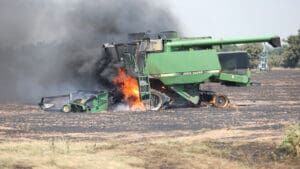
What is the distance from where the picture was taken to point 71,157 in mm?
12055

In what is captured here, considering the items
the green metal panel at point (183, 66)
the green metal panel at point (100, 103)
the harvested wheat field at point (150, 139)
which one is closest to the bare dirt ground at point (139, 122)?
the harvested wheat field at point (150, 139)

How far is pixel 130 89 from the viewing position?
25125mm

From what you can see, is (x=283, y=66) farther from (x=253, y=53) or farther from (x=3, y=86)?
(x=3, y=86)

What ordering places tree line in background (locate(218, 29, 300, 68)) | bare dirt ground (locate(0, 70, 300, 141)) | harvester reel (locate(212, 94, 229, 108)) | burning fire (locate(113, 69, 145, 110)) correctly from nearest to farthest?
bare dirt ground (locate(0, 70, 300, 141)) → burning fire (locate(113, 69, 145, 110)) → harvester reel (locate(212, 94, 229, 108)) → tree line in background (locate(218, 29, 300, 68))

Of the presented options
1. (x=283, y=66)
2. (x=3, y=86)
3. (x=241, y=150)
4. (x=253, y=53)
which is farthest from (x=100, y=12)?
(x=283, y=66)

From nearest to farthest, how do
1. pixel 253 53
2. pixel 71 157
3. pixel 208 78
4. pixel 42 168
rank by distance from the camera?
pixel 42 168, pixel 71 157, pixel 208 78, pixel 253 53

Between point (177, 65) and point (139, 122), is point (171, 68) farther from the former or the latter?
point (139, 122)

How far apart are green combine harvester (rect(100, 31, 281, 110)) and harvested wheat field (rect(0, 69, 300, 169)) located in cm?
132

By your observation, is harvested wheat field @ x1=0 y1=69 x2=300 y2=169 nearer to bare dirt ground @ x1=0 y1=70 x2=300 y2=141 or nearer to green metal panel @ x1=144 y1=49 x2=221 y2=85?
bare dirt ground @ x1=0 y1=70 x2=300 y2=141

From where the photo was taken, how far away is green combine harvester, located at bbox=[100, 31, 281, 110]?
24609 mm

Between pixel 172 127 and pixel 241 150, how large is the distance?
4976mm

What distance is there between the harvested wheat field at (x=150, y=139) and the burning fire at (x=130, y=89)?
5.10 ft

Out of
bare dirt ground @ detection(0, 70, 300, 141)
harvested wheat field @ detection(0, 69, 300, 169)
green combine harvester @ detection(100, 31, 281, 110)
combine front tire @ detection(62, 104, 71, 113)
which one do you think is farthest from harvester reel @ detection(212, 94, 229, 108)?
combine front tire @ detection(62, 104, 71, 113)

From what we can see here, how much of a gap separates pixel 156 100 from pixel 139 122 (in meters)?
5.03
